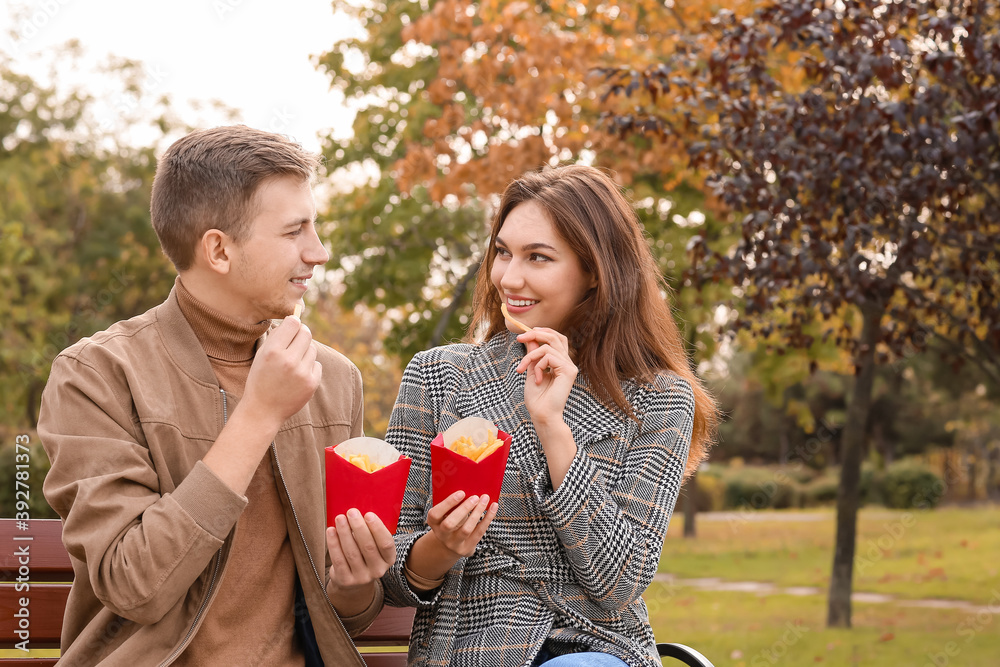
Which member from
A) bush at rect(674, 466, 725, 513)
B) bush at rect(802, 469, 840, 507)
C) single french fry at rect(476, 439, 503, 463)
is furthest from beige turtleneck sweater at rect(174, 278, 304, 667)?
bush at rect(802, 469, 840, 507)

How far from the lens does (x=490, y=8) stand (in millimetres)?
7766

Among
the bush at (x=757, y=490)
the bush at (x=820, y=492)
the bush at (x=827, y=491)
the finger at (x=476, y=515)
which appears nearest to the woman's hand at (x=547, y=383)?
the finger at (x=476, y=515)

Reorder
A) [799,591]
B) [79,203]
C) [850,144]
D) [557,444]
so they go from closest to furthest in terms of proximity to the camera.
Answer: [557,444] → [850,144] → [799,591] → [79,203]

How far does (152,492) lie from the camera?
2.22m

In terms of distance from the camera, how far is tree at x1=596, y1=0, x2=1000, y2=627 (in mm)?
5223

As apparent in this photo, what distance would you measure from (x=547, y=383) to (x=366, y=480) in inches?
24.0

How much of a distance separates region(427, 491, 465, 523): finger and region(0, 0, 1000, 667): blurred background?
1.89 m

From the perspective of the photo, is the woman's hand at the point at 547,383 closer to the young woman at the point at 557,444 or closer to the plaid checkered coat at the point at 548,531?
the young woman at the point at 557,444

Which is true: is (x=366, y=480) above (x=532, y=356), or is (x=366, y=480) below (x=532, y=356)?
below

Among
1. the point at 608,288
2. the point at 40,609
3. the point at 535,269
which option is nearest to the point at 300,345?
the point at 535,269

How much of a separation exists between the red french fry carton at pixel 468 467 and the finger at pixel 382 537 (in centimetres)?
15

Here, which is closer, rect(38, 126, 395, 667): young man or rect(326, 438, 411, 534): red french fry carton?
rect(38, 126, 395, 667): young man

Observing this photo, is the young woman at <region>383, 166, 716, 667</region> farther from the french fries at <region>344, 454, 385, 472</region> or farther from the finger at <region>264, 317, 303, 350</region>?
the finger at <region>264, 317, 303, 350</region>

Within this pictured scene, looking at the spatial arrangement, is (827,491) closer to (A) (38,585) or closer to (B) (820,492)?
(B) (820,492)
